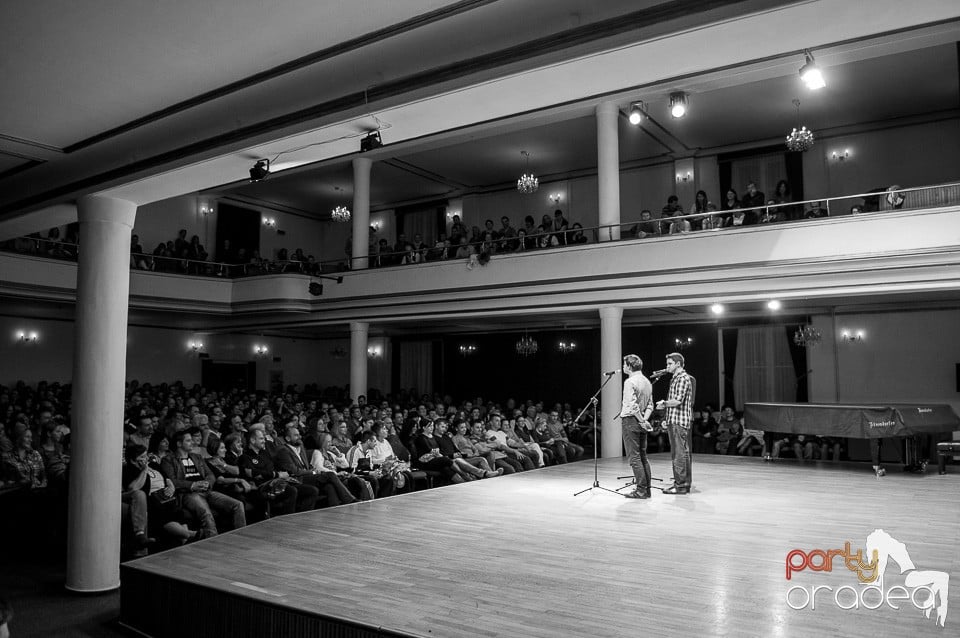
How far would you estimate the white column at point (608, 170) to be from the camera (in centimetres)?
1210

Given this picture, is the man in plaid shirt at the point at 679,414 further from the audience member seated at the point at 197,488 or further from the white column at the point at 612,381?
the audience member seated at the point at 197,488

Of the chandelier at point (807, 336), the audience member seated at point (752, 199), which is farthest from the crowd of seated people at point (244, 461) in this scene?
the audience member seated at point (752, 199)

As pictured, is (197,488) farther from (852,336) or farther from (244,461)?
(852,336)

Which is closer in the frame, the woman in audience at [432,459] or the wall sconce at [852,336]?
the woman in audience at [432,459]

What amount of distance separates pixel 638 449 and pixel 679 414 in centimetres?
58

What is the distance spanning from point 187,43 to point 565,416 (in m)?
11.8

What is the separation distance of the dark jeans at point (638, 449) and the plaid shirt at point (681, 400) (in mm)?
377

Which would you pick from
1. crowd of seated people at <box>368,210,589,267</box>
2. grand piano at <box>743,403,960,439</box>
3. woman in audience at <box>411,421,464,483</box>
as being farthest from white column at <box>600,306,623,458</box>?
woman in audience at <box>411,421,464,483</box>

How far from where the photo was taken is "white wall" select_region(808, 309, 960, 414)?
13.2 m

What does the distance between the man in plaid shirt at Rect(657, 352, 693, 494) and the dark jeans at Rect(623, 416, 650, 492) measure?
0.34 m

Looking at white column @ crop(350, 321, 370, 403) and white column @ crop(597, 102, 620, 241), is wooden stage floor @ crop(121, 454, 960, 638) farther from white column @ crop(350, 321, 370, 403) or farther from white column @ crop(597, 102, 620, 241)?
white column @ crop(350, 321, 370, 403)

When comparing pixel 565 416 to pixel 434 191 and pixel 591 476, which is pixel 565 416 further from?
pixel 434 191

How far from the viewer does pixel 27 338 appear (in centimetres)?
1630

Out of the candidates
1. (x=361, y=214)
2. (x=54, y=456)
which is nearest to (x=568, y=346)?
(x=361, y=214)
